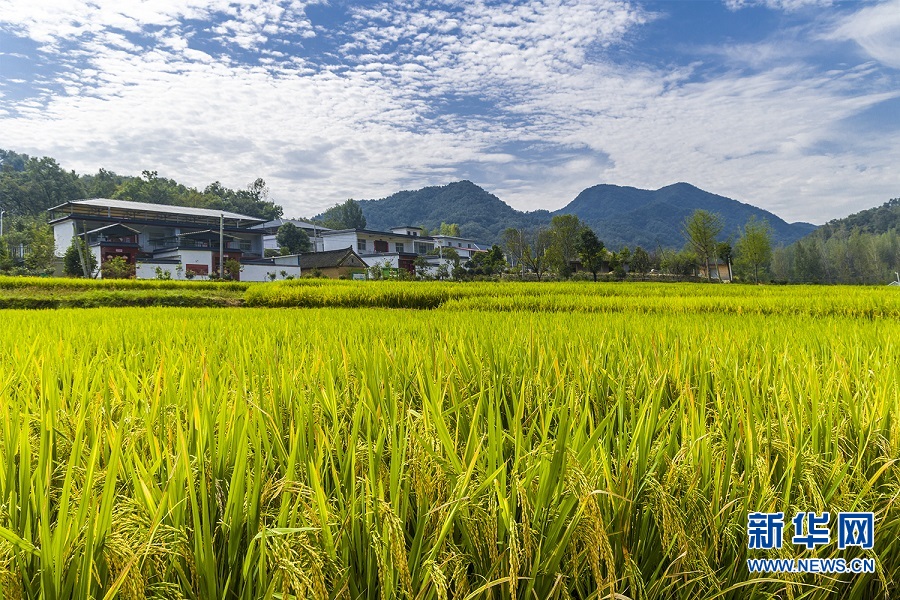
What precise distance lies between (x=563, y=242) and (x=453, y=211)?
253ft

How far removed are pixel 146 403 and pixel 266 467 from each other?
62 centimetres

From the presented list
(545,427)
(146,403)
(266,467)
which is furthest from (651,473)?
(146,403)

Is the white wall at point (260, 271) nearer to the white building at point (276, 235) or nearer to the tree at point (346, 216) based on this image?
the white building at point (276, 235)

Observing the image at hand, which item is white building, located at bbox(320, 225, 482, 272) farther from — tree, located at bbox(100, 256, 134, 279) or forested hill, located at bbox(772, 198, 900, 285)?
forested hill, located at bbox(772, 198, 900, 285)

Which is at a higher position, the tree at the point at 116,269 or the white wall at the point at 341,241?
the white wall at the point at 341,241

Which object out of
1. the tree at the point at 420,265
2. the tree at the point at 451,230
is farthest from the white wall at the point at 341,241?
the tree at the point at 451,230

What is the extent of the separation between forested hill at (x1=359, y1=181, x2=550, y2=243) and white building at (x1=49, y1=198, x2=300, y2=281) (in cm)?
7071

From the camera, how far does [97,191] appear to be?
237 ft

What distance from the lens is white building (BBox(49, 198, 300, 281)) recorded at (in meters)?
33.5

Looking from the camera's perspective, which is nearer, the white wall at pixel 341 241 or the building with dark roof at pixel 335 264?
the building with dark roof at pixel 335 264

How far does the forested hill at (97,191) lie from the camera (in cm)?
6012

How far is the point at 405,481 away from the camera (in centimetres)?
103

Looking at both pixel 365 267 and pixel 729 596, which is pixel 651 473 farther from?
pixel 365 267

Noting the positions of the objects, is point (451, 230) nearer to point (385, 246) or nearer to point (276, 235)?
point (385, 246)
